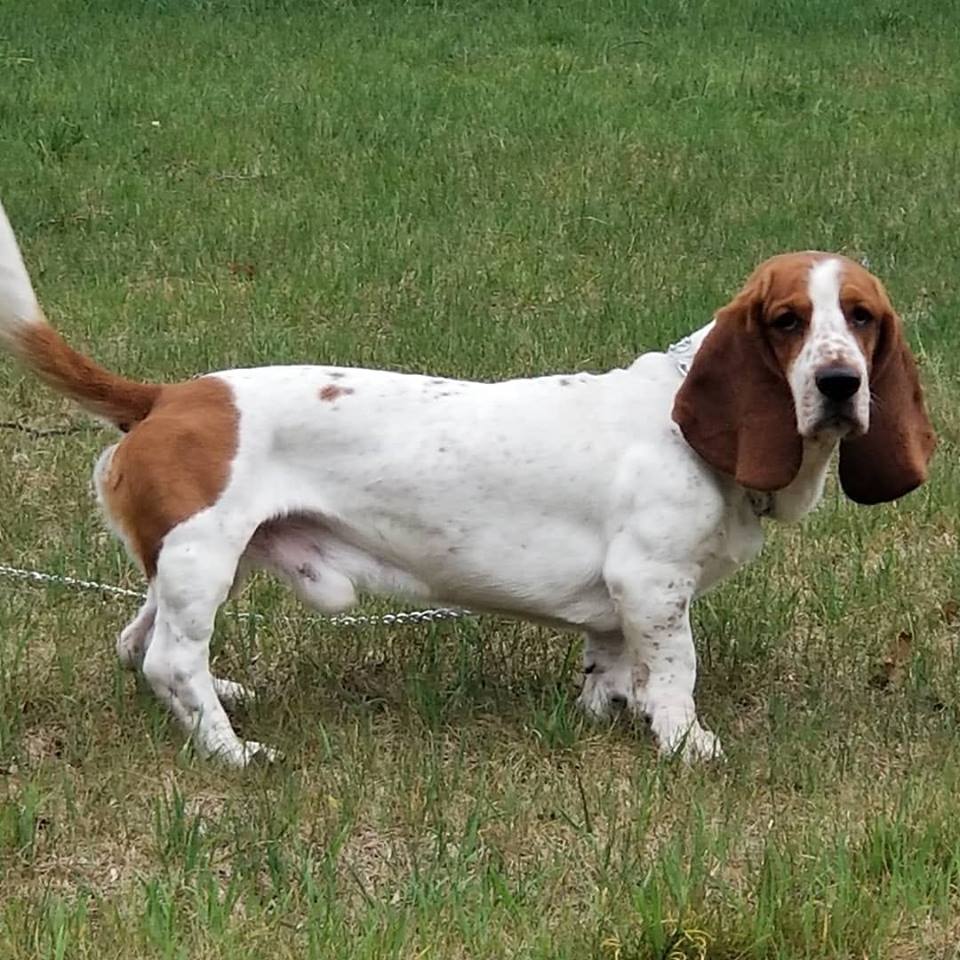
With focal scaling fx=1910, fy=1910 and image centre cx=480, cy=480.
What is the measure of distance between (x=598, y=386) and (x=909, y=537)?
1782mm

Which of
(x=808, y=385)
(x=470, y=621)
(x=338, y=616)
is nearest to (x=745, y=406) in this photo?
(x=808, y=385)

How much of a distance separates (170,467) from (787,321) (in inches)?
54.5

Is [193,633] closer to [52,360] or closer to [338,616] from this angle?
[52,360]

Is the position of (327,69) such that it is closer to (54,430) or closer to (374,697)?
(54,430)

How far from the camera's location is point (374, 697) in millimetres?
4781

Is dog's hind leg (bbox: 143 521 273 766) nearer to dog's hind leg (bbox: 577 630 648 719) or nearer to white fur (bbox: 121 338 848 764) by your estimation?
white fur (bbox: 121 338 848 764)

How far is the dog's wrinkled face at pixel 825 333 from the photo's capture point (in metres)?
3.99

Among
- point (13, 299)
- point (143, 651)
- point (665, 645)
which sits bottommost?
point (143, 651)

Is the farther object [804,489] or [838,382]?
[804,489]

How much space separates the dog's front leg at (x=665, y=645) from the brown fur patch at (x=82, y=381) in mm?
1164

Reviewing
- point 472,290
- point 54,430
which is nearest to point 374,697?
point 54,430

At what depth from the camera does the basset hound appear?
4211 mm

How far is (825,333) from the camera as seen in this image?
402 cm

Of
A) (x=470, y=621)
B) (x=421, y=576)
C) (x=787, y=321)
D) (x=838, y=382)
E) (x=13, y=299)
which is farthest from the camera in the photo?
(x=470, y=621)
